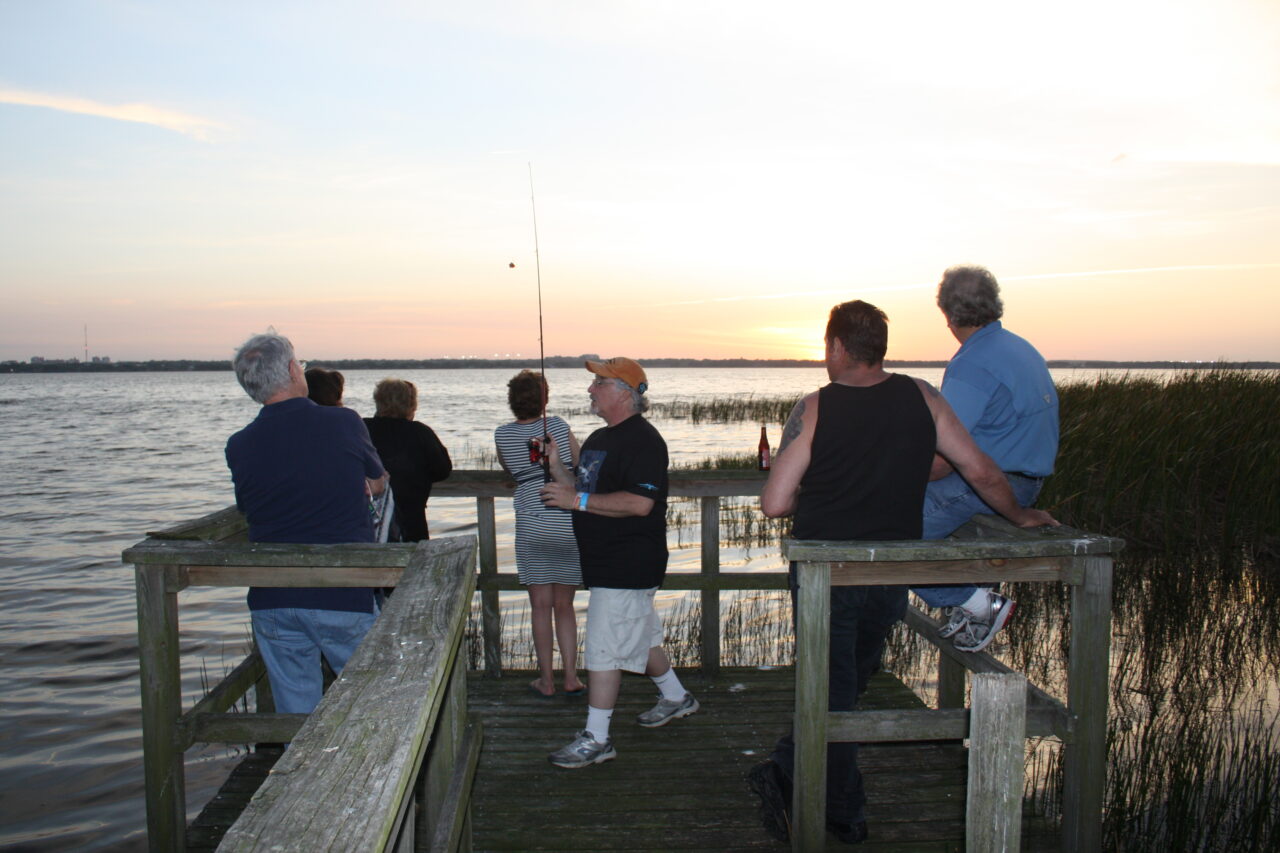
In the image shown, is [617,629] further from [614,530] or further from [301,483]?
[301,483]

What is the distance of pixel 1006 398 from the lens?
11.7 feet

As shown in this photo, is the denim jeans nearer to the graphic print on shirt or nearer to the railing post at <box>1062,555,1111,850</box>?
the railing post at <box>1062,555,1111,850</box>

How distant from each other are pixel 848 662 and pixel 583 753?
136 cm

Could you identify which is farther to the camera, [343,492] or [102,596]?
[102,596]

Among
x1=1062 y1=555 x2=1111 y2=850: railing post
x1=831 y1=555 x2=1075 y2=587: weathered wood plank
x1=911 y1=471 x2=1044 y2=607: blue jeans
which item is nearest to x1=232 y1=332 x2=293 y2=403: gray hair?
x1=831 y1=555 x2=1075 y2=587: weathered wood plank

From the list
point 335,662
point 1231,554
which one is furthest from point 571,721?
point 1231,554

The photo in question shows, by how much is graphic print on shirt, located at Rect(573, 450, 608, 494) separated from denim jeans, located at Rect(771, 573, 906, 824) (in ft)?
3.44

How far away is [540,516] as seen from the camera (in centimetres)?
474

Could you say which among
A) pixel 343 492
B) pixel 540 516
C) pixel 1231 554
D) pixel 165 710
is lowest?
pixel 1231 554

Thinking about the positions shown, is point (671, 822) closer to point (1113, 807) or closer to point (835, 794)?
point (835, 794)

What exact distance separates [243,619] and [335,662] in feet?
19.3

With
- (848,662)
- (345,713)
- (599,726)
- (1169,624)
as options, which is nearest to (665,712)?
(599,726)

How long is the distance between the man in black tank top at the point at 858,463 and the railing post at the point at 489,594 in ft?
7.63

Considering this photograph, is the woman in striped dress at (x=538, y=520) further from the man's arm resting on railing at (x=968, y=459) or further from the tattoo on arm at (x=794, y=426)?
the man's arm resting on railing at (x=968, y=459)
